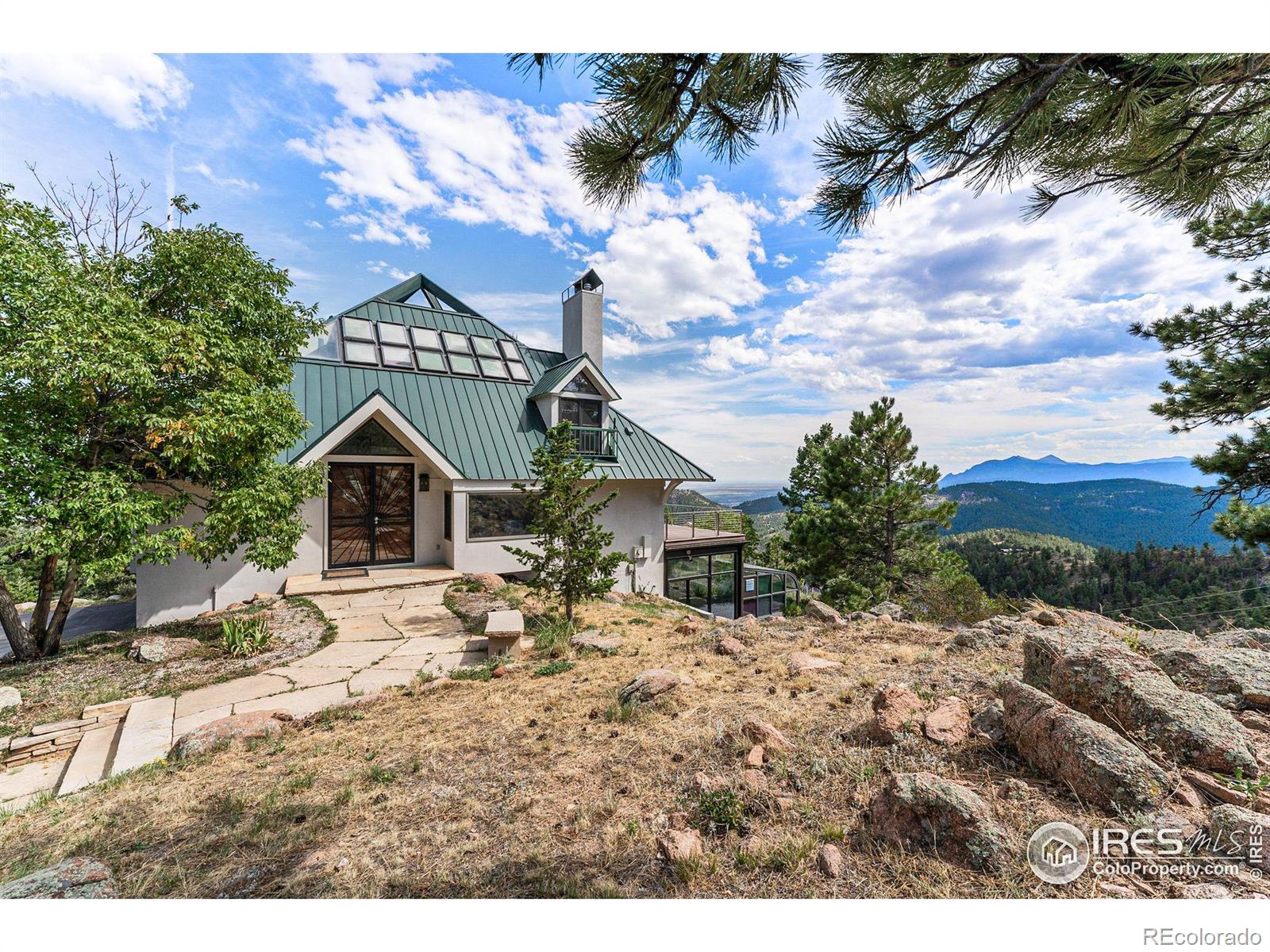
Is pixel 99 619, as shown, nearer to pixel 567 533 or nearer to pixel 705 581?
pixel 567 533

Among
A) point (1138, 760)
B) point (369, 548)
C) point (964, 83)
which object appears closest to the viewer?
point (1138, 760)

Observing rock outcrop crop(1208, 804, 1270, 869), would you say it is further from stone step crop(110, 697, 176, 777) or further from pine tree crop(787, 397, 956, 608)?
pine tree crop(787, 397, 956, 608)

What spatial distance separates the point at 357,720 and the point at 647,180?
190 inches

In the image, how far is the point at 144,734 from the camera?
370 centimetres

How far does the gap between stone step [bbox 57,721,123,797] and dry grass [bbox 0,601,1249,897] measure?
1.23ft

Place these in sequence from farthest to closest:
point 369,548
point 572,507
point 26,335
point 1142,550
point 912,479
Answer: point 1142,550, point 912,479, point 369,548, point 572,507, point 26,335

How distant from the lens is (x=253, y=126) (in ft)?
13.5

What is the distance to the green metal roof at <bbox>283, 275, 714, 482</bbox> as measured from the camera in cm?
970

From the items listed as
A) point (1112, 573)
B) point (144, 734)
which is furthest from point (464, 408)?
point (1112, 573)

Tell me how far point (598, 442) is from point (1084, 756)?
1076cm

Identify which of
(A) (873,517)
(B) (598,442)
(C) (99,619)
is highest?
(B) (598,442)
